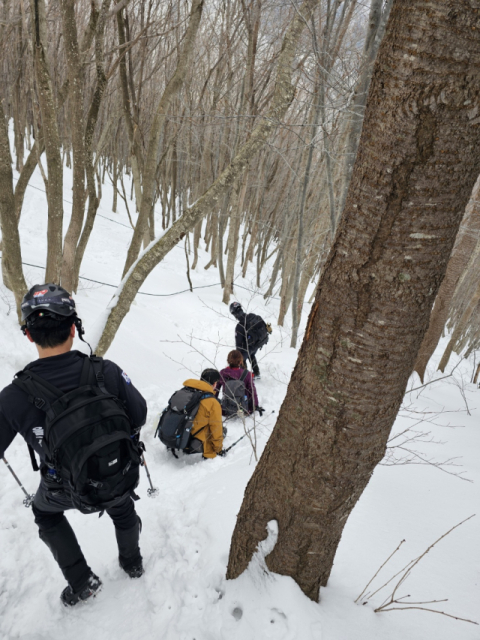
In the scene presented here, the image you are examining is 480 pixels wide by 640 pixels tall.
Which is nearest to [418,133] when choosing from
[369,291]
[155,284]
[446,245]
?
Result: [446,245]

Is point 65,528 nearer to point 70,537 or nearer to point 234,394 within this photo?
point 70,537

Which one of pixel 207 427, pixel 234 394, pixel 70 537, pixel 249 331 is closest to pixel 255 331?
pixel 249 331

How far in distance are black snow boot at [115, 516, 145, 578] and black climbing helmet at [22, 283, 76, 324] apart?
1.46 metres

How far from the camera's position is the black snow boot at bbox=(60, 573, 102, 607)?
2.04 meters

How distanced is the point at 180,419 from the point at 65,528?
170cm

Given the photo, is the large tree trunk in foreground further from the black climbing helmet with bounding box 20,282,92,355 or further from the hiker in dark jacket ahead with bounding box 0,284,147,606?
the black climbing helmet with bounding box 20,282,92,355

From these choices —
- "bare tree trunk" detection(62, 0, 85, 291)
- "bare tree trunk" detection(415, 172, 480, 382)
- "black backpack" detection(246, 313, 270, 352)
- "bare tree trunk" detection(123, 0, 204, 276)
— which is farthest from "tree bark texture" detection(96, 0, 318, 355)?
"bare tree trunk" detection(415, 172, 480, 382)

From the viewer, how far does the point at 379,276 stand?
1155 millimetres

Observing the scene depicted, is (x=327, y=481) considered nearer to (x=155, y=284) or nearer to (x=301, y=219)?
(x=301, y=219)

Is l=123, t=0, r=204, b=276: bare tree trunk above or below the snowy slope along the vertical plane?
above

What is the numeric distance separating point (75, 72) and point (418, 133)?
13.5ft

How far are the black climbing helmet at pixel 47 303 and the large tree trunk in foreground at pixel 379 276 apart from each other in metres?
1.21

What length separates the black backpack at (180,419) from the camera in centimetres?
363

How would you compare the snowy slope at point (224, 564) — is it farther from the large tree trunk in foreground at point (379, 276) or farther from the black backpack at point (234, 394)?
the black backpack at point (234, 394)
